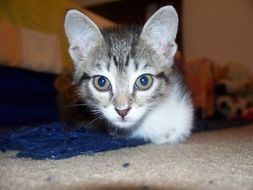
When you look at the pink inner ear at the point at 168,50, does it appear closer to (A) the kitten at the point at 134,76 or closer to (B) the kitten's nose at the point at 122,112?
(A) the kitten at the point at 134,76

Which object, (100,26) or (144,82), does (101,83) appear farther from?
(100,26)

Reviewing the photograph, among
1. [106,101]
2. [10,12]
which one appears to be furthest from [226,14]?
[106,101]

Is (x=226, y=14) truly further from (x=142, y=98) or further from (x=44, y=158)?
(x=44, y=158)

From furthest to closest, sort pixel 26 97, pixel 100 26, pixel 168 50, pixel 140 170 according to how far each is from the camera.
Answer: pixel 100 26 → pixel 26 97 → pixel 168 50 → pixel 140 170

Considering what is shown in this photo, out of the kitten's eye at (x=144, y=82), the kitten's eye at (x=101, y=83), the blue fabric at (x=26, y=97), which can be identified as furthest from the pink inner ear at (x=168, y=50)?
the blue fabric at (x=26, y=97)

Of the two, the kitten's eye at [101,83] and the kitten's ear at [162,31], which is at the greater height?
the kitten's ear at [162,31]

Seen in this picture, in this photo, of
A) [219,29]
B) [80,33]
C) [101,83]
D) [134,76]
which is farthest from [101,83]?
[219,29]
